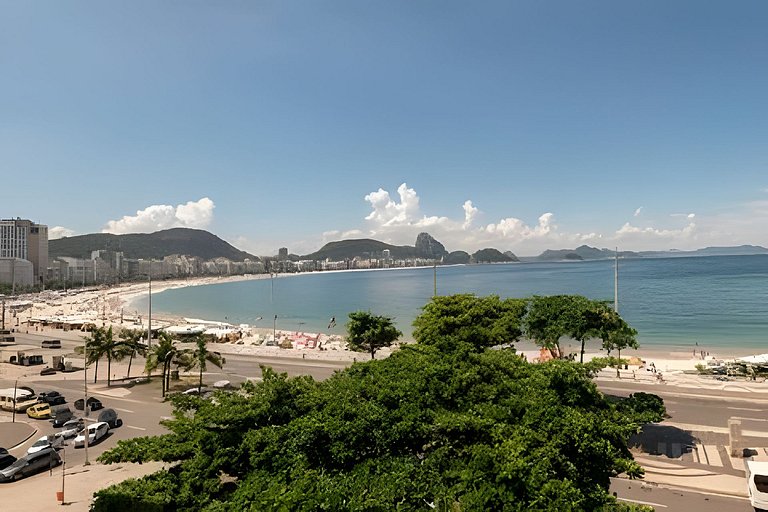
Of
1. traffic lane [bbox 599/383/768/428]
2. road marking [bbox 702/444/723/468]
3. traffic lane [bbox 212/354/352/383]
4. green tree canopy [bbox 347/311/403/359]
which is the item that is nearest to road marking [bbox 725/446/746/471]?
road marking [bbox 702/444/723/468]

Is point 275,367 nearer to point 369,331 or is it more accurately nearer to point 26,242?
point 369,331

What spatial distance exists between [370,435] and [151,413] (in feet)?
63.9

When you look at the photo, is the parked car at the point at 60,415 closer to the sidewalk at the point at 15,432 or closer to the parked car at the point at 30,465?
the sidewalk at the point at 15,432

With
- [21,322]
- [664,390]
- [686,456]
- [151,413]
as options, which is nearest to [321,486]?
[686,456]

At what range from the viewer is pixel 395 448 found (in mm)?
A: 8977

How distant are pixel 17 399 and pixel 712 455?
33.2m

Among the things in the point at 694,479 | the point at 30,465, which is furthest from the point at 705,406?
the point at 30,465

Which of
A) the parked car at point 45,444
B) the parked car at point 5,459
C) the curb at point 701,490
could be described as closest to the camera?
the curb at point 701,490

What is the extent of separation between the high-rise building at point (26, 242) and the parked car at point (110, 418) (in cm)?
17880

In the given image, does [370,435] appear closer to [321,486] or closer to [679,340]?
[321,486]

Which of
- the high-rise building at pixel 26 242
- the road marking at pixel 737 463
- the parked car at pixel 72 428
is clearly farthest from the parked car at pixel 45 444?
the high-rise building at pixel 26 242

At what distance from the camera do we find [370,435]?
8.88m

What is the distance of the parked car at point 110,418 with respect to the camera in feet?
70.3

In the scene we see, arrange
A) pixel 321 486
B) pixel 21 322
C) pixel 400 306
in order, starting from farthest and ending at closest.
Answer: pixel 400 306 < pixel 21 322 < pixel 321 486
